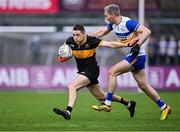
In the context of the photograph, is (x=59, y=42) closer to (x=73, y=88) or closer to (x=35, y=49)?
(x=35, y=49)

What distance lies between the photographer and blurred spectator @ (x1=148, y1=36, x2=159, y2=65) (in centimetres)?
3141

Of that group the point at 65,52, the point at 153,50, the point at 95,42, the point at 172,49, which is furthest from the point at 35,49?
the point at 95,42

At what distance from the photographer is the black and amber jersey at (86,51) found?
51.6 feet

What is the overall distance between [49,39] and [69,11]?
1573mm

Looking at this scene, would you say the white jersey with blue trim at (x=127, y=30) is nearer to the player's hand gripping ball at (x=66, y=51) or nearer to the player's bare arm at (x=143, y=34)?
the player's bare arm at (x=143, y=34)

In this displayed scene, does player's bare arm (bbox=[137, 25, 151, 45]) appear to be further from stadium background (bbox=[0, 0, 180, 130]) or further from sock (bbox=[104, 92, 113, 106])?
stadium background (bbox=[0, 0, 180, 130])

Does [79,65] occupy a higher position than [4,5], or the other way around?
[79,65]

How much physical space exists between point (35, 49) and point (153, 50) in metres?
4.59

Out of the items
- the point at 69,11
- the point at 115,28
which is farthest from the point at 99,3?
the point at 115,28

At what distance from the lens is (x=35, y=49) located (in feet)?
105

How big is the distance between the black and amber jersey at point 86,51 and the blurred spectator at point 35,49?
1593 cm

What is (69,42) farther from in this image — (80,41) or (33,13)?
(33,13)

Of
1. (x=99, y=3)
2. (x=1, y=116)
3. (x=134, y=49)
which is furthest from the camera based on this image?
(x=99, y=3)

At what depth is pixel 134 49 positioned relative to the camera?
15.6 meters
